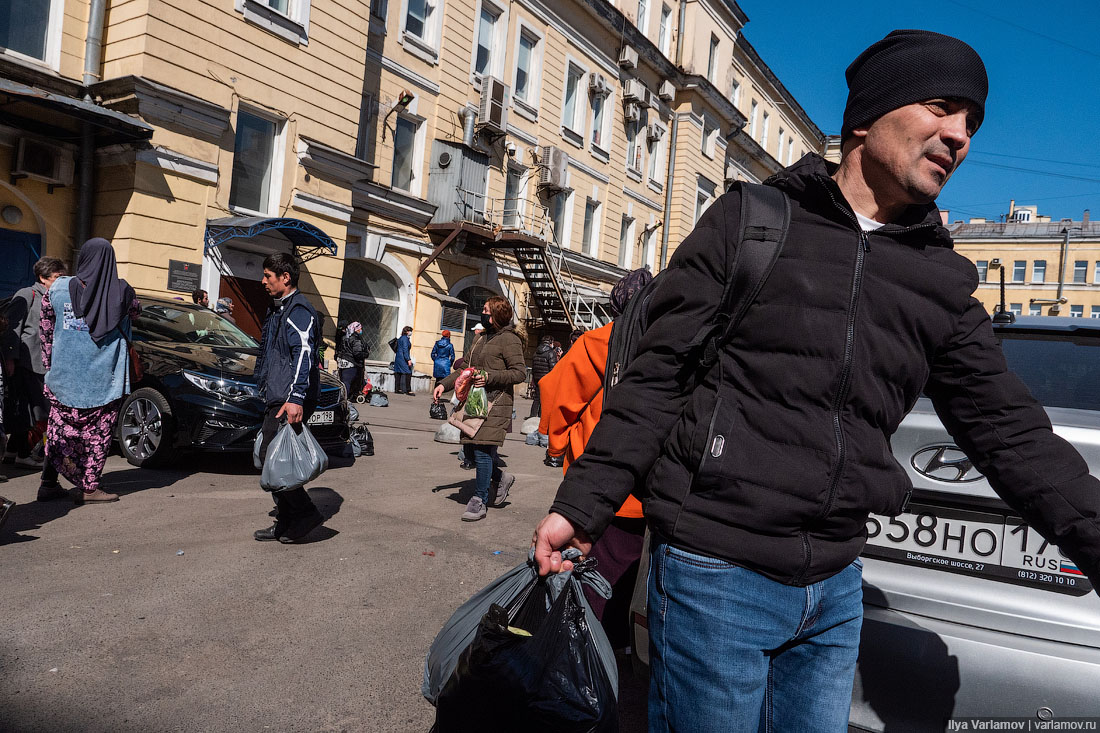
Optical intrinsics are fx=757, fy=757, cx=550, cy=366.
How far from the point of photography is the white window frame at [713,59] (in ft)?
104

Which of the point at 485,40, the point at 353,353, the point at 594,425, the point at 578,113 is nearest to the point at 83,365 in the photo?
the point at 594,425

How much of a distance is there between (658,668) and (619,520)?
156 centimetres

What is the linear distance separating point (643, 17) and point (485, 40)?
31.5ft

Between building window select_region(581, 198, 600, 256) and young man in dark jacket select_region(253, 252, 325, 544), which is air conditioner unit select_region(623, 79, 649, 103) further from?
young man in dark jacket select_region(253, 252, 325, 544)

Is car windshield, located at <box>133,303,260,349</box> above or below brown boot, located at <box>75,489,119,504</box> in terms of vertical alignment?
above

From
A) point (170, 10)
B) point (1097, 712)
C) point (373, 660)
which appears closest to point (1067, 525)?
point (1097, 712)

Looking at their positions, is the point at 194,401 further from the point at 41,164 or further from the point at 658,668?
the point at 41,164

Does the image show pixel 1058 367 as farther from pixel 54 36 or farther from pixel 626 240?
pixel 626 240

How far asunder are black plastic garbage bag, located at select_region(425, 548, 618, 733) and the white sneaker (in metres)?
6.96

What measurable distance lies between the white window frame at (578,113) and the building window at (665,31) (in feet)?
20.6

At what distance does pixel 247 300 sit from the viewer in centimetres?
1431

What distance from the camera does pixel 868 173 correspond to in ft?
5.58

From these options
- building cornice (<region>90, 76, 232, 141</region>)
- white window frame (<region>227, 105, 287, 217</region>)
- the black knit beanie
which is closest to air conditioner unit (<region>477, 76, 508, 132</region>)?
white window frame (<region>227, 105, 287, 217</region>)

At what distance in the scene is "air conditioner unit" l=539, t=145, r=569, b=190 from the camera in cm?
2225
